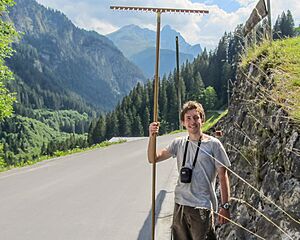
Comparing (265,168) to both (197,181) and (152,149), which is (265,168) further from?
(152,149)

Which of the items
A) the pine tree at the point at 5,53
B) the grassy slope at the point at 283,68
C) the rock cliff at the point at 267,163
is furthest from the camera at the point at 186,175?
the pine tree at the point at 5,53

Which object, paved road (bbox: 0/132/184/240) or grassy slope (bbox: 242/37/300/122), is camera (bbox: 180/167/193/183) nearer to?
grassy slope (bbox: 242/37/300/122)

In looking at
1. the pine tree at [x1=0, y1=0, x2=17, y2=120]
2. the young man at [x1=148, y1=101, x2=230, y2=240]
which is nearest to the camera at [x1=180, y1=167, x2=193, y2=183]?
the young man at [x1=148, y1=101, x2=230, y2=240]

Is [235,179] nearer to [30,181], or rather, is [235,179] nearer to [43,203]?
[43,203]

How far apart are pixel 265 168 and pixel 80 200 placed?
5676 mm

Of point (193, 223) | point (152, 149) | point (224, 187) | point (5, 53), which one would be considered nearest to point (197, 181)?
point (224, 187)

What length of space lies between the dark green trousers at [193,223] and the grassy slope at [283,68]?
1306 mm

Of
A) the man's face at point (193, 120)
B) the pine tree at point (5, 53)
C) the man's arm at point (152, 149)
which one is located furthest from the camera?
the pine tree at point (5, 53)

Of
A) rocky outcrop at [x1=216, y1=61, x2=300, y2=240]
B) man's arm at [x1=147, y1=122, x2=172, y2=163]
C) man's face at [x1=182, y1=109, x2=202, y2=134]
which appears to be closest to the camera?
rocky outcrop at [x1=216, y1=61, x2=300, y2=240]

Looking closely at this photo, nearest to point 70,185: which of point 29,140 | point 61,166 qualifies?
point 61,166

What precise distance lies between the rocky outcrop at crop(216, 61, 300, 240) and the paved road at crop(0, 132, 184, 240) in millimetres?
2278

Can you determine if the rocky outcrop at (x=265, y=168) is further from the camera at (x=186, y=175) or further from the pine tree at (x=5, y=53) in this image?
the pine tree at (x=5, y=53)

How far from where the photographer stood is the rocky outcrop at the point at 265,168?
3.44m

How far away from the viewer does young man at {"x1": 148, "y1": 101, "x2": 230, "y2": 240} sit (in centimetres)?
375
